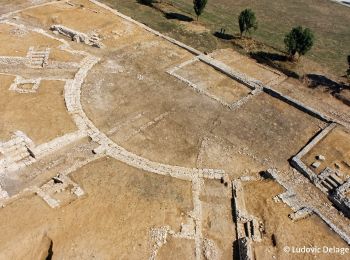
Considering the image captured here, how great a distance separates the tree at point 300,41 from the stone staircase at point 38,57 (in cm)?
1963

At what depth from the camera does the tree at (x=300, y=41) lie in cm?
2966

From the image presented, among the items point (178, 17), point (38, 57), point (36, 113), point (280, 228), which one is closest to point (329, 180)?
point (280, 228)

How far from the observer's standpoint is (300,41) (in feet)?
98.6

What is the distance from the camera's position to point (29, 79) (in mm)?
26938

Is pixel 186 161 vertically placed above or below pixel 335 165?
below

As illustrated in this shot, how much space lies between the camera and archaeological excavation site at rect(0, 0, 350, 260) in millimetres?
16859

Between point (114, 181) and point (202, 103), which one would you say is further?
point (202, 103)

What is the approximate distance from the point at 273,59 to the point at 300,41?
2735mm

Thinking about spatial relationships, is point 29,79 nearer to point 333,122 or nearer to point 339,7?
point 333,122

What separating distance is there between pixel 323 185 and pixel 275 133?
479 cm

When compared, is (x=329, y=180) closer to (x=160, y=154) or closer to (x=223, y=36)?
(x=160, y=154)

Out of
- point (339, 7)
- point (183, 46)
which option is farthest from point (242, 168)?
point (339, 7)

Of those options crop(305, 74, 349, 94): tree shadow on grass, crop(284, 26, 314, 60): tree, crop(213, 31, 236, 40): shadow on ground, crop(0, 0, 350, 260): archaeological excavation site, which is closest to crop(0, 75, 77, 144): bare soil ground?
crop(0, 0, 350, 260): archaeological excavation site

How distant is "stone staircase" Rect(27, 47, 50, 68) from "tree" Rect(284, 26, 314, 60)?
64.4ft
